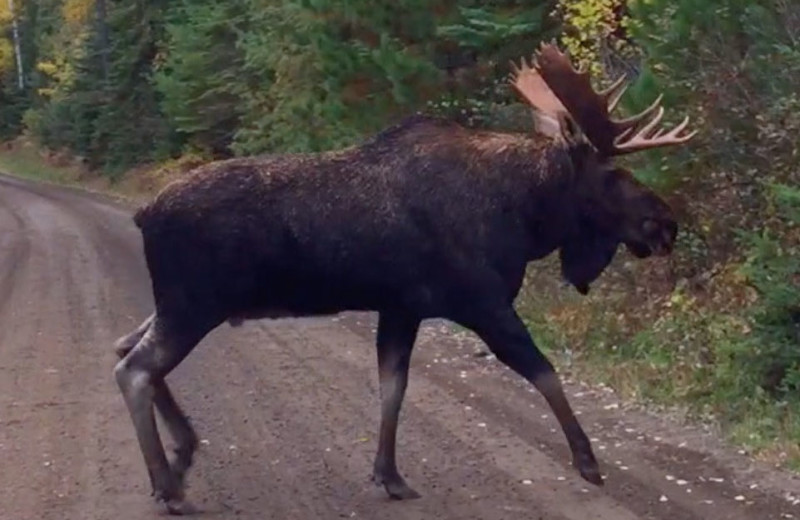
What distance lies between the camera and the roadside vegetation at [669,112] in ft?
31.7

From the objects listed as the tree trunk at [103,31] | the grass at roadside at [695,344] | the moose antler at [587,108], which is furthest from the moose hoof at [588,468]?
the tree trunk at [103,31]

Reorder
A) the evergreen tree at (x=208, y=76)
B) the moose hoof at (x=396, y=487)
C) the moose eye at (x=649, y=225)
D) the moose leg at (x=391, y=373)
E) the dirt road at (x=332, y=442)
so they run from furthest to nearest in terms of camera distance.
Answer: the evergreen tree at (x=208, y=76)
the moose eye at (x=649, y=225)
the moose leg at (x=391, y=373)
the moose hoof at (x=396, y=487)
the dirt road at (x=332, y=442)

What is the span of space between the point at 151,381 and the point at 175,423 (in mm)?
480

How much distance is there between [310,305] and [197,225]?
2.29ft

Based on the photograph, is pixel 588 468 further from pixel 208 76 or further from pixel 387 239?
pixel 208 76

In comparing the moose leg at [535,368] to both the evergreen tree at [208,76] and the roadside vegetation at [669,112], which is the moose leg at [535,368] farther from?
the evergreen tree at [208,76]

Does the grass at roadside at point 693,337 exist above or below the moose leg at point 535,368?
below

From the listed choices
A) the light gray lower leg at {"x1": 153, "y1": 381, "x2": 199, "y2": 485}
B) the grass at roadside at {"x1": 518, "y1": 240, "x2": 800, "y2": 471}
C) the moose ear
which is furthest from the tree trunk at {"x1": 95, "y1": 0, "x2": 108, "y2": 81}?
the light gray lower leg at {"x1": 153, "y1": 381, "x2": 199, "y2": 485}

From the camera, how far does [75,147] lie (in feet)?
152

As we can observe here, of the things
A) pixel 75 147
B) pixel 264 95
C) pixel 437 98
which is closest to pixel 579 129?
pixel 437 98

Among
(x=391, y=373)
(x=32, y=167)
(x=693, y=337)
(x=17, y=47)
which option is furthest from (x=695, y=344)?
(x=17, y=47)

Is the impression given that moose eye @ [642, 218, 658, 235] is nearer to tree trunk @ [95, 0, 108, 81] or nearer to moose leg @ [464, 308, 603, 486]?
moose leg @ [464, 308, 603, 486]

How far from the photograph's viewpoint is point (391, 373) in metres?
8.26

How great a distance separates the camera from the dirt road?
786 cm
